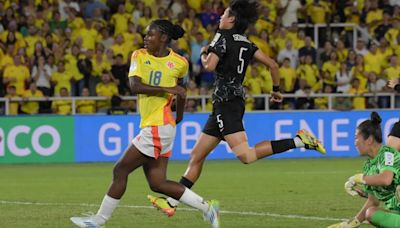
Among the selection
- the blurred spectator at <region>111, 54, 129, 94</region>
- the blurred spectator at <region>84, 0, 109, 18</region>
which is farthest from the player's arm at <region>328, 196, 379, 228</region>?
the blurred spectator at <region>84, 0, 109, 18</region>

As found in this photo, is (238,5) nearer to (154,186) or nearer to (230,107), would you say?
(230,107)

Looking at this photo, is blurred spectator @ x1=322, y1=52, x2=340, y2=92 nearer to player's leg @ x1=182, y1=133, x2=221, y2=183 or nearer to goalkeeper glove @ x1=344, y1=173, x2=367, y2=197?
player's leg @ x1=182, y1=133, x2=221, y2=183

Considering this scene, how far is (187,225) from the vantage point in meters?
12.2

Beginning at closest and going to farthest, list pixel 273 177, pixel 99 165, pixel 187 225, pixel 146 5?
pixel 187 225 < pixel 273 177 < pixel 99 165 < pixel 146 5

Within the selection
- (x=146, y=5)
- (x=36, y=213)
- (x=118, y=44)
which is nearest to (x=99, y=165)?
(x=118, y=44)

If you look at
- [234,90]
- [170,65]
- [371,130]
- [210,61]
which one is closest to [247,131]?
[234,90]

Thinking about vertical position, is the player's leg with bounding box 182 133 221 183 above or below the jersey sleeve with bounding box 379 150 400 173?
below

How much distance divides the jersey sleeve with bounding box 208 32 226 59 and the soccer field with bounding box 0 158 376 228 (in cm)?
196

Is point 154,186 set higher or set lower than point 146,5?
lower

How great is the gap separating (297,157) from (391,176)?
1432 centimetres

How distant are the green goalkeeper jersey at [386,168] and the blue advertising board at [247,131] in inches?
511

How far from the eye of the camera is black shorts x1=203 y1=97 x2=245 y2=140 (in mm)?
12688

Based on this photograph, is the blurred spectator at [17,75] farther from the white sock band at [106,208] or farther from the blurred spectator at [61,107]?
Answer: the white sock band at [106,208]

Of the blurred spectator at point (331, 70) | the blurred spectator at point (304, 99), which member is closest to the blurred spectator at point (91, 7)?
the blurred spectator at point (304, 99)
